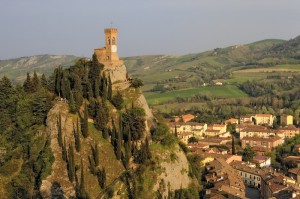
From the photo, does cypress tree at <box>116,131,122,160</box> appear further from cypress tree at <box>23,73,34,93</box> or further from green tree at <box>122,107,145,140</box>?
cypress tree at <box>23,73,34,93</box>

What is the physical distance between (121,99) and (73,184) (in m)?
14.8

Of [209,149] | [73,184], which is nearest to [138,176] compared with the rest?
[73,184]

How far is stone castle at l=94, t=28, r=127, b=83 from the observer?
65562 mm

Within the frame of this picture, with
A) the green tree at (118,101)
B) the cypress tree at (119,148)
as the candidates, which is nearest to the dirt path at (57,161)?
the cypress tree at (119,148)

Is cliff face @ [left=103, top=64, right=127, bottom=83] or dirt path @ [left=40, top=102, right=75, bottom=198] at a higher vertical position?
cliff face @ [left=103, top=64, right=127, bottom=83]

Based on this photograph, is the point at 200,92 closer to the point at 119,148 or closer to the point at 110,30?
the point at 110,30

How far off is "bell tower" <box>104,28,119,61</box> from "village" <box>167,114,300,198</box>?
16.1 meters

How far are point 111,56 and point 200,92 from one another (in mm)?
104091

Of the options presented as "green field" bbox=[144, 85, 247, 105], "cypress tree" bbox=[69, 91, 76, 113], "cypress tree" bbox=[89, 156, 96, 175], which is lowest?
"green field" bbox=[144, 85, 247, 105]

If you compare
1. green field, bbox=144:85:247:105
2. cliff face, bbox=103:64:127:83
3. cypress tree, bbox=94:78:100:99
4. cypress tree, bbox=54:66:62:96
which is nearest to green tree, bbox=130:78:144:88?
cliff face, bbox=103:64:127:83

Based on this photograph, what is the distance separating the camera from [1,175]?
5244cm

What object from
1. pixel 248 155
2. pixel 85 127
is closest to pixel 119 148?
pixel 85 127

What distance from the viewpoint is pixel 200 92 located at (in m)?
167

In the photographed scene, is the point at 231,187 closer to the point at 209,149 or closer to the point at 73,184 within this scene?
the point at 73,184
